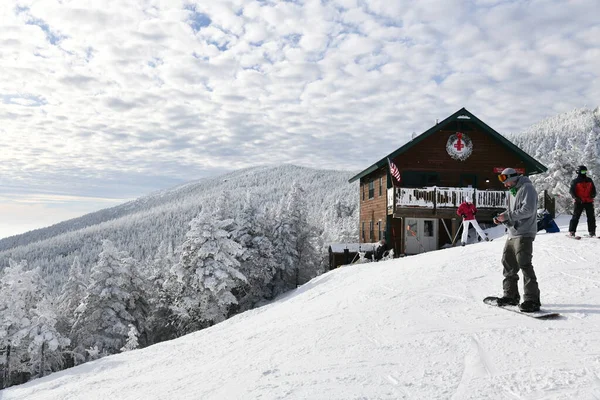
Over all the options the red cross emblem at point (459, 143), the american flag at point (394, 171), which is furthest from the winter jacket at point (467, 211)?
the red cross emblem at point (459, 143)

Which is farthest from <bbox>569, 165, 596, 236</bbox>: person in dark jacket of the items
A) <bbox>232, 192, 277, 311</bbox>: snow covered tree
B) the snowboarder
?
<bbox>232, 192, 277, 311</bbox>: snow covered tree

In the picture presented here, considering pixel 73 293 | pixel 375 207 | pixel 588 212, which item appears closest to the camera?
pixel 588 212

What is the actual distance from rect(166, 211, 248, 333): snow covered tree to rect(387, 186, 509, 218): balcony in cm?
1344

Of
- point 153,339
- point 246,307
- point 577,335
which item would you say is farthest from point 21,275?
point 577,335

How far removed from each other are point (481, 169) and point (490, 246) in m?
14.4

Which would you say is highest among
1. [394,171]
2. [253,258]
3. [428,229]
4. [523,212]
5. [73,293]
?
[394,171]

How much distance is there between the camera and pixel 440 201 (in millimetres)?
21984

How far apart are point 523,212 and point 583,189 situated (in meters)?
5.95

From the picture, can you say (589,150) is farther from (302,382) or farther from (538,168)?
(302,382)

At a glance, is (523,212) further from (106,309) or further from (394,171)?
(106,309)

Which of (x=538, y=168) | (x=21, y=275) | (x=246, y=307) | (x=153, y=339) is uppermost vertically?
(x=538, y=168)

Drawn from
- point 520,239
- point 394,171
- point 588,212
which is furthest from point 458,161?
point 520,239

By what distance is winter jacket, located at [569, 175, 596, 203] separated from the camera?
1102 cm

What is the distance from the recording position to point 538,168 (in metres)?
25.9
